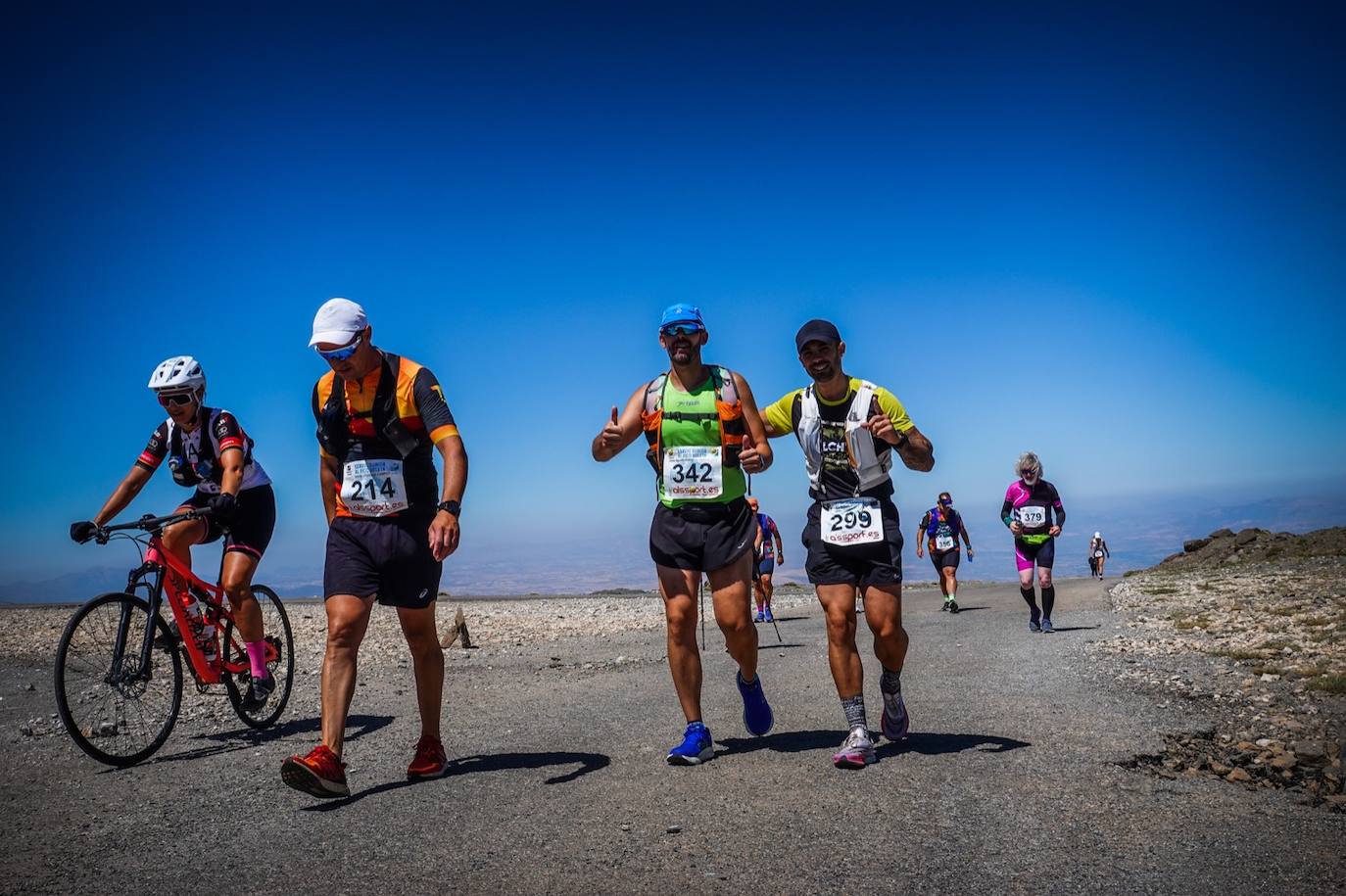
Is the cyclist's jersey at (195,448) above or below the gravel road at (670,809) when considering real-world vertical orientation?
above

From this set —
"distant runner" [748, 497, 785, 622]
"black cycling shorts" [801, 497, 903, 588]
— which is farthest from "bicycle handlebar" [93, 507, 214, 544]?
"distant runner" [748, 497, 785, 622]

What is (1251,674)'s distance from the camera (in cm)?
870

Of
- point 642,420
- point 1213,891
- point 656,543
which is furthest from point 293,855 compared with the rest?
point 1213,891

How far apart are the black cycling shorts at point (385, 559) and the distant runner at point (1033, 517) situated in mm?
11070

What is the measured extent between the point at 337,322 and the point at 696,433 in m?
2.12

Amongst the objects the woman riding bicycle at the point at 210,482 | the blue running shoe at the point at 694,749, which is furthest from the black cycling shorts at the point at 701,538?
the woman riding bicycle at the point at 210,482

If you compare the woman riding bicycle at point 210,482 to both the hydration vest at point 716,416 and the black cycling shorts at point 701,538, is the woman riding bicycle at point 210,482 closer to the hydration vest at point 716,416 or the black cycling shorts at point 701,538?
the hydration vest at point 716,416

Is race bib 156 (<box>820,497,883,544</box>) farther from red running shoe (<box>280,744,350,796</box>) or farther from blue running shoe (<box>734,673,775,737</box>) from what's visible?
red running shoe (<box>280,744,350,796</box>)

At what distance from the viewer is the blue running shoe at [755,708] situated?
6221 mm

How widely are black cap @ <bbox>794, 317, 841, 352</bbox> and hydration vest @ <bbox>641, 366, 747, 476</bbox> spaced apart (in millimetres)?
467

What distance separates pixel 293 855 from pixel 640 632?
12.4 meters

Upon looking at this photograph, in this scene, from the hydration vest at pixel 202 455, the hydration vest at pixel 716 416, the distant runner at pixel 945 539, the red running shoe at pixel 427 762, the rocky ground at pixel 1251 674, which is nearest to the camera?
the rocky ground at pixel 1251 674

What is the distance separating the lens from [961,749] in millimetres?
5938

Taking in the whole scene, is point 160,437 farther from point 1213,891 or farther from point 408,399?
point 1213,891
